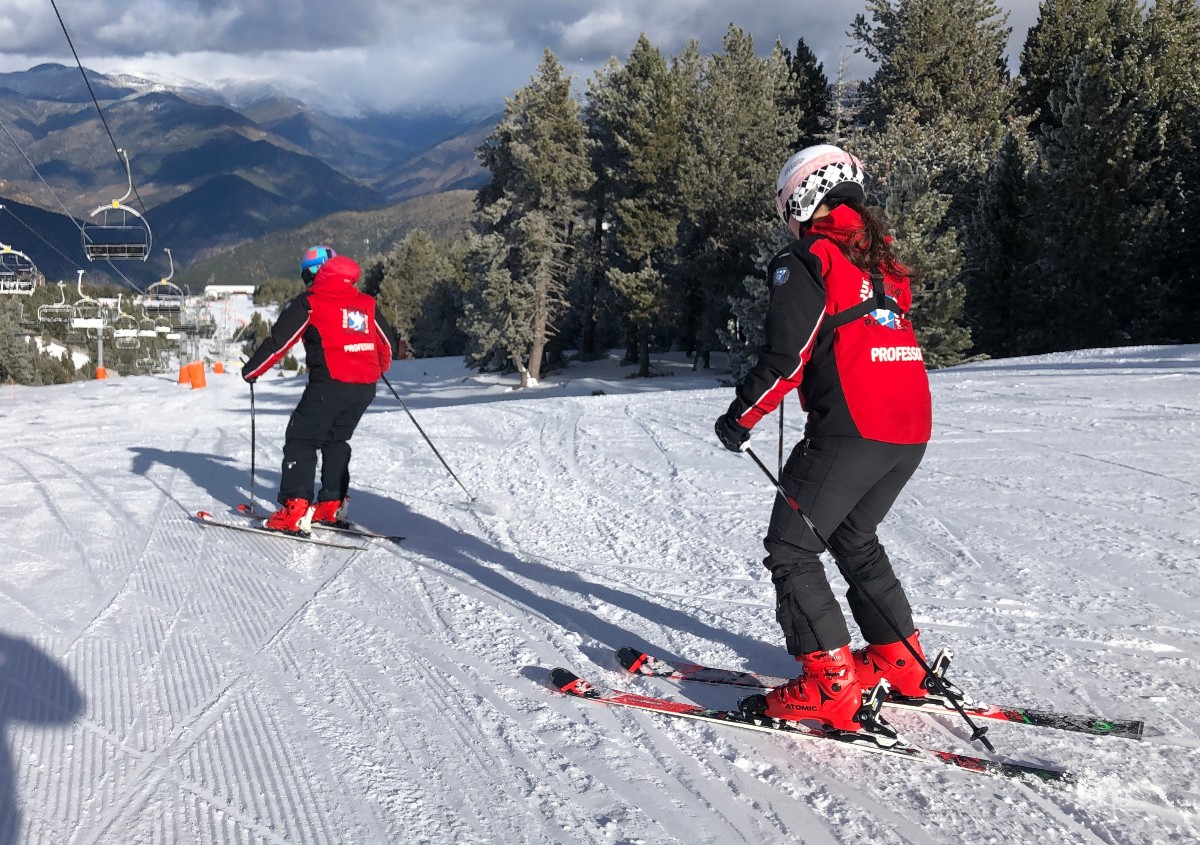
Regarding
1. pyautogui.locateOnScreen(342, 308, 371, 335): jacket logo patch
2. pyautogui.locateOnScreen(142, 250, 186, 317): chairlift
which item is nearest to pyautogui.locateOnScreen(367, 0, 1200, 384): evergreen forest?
pyautogui.locateOnScreen(142, 250, 186, 317): chairlift

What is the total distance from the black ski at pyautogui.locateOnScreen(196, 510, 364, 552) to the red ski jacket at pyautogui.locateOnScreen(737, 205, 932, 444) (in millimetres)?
3684

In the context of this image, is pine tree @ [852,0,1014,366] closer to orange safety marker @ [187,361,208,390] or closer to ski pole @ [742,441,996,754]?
orange safety marker @ [187,361,208,390]

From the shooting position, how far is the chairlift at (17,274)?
29461 millimetres

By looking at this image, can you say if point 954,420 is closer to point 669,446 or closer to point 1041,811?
point 669,446

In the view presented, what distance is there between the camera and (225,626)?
14.2ft

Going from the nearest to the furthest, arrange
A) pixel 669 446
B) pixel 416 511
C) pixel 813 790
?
pixel 813 790 < pixel 416 511 < pixel 669 446

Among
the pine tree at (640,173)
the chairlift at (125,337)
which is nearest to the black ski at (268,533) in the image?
the pine tree at (640,173)

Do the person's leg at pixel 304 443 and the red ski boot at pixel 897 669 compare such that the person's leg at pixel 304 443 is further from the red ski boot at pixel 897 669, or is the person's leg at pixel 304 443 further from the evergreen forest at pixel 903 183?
the evergreen forest at pixel 903 183

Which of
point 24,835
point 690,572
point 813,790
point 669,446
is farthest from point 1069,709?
point 669,446

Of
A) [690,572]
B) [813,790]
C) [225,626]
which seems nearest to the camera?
[813,790]

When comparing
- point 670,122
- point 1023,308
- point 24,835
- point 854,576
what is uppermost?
point 670,122

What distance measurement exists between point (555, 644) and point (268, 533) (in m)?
2.93

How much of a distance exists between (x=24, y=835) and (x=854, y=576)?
2717 millimetres

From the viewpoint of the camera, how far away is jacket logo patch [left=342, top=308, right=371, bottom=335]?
5816 mm
